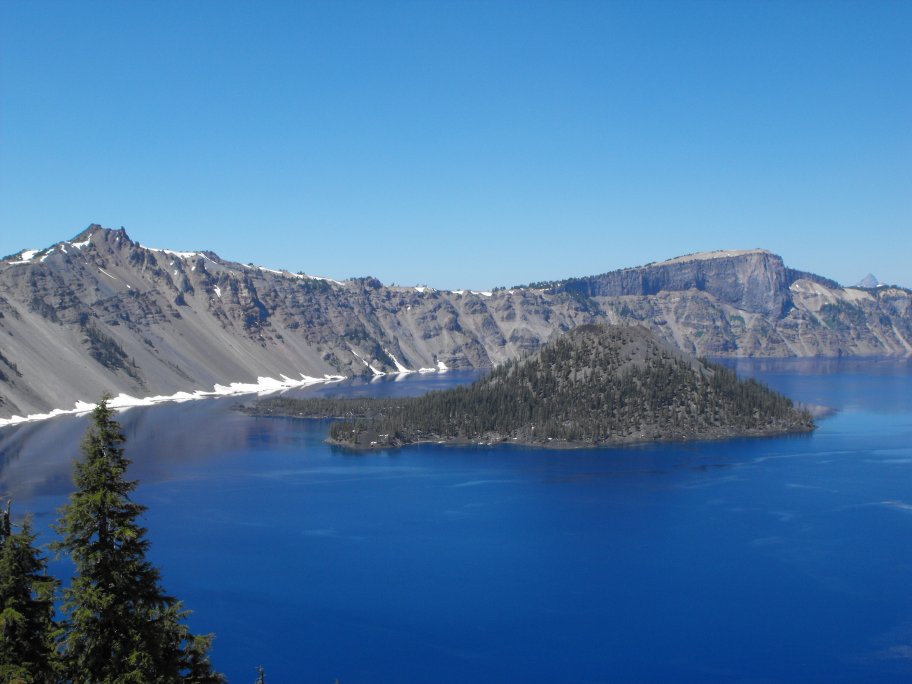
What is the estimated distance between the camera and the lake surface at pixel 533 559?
201 feet

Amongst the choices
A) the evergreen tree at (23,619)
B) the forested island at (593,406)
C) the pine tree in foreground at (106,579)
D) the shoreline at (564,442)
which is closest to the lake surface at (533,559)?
the shoreline at (564,442)

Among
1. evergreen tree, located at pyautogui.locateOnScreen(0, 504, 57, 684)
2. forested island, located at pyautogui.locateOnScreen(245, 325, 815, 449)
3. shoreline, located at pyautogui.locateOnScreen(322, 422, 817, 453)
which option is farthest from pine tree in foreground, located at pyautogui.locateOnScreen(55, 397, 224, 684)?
forested island, located at pyautogui.locateOnScreen(245, 325, 815, 449)

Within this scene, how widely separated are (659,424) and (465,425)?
118ft

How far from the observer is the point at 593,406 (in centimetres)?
17362

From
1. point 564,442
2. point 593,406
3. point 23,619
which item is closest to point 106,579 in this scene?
point 23,619

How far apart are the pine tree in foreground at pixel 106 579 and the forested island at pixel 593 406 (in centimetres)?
14238

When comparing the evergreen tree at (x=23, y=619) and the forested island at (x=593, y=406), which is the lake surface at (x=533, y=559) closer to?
the forested island at (x=593, y=406)

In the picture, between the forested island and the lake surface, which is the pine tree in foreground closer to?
the lake surface

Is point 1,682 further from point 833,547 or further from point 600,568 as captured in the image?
point 833,547

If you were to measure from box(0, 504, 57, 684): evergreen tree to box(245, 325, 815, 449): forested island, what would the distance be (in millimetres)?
140024

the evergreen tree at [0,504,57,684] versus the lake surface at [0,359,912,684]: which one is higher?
the evergreen tree at [0,504,57,684]

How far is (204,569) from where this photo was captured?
80.6 metres

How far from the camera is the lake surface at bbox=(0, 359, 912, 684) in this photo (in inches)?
2409

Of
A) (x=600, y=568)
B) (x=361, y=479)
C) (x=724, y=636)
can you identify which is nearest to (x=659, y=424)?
(x=361, y=479)
